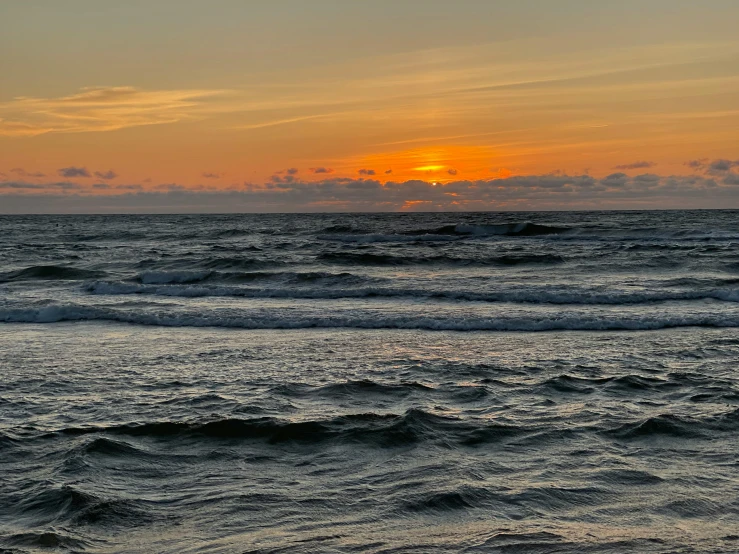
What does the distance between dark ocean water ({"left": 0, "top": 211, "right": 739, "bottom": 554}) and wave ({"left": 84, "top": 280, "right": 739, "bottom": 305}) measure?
337 mm

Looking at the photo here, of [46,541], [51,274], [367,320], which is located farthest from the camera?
[51,274]

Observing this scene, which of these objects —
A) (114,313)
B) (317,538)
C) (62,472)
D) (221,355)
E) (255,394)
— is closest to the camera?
(317,538)

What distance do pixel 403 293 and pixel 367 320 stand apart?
467 cm

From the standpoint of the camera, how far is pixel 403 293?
20.1 meters

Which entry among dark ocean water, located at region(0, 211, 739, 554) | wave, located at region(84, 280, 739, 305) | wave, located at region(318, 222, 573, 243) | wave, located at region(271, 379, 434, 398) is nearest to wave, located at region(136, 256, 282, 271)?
wave, located at region(84, 280, 739, 305)

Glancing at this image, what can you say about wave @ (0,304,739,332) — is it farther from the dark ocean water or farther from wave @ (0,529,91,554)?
wave @ (0,529,91,554)

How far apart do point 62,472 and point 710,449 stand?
5904 millimetres

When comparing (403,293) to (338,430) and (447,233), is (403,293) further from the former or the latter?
(447,233)

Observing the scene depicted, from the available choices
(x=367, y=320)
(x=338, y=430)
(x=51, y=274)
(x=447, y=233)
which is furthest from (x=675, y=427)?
(x=447, y=233)

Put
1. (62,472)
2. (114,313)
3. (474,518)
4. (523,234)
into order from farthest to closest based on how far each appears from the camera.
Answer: (523,234), (114,313), (62,472), (474,518)

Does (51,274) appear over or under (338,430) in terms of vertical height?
over

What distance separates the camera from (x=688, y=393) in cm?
876

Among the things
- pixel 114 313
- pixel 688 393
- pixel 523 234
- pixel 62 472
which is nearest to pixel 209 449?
pixel 62 472

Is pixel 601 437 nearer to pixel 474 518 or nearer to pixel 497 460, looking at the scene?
pixel 497 460
